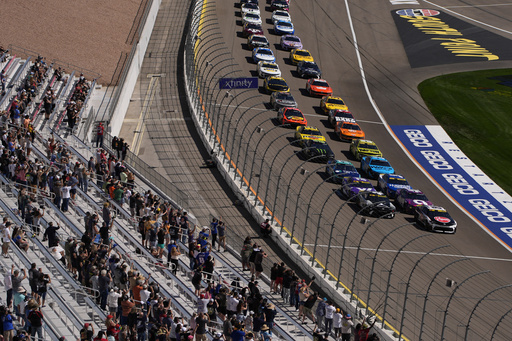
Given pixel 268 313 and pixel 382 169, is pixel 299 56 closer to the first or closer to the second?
pixel 382 169

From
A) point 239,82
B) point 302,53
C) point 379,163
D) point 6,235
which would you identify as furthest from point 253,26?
point 6,235

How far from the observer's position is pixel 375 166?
1900 inches

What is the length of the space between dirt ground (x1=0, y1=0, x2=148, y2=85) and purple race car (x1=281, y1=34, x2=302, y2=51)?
36.4ft

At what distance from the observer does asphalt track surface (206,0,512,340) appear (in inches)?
1342

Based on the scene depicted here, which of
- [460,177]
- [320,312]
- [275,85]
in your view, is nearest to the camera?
[320,312]

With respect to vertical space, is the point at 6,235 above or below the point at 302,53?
below

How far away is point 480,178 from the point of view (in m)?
51.3

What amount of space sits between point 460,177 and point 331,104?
32.9 ft

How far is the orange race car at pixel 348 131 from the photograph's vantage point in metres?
52.7

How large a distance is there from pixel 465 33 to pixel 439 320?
46.9 metres

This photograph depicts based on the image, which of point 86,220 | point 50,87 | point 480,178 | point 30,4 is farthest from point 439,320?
point 30,4

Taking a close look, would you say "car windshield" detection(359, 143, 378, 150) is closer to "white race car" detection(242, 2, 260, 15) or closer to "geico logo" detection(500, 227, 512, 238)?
"geico logo" detection(500, 227, 512, 238)

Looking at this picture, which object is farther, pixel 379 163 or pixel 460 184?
pixel 460 184

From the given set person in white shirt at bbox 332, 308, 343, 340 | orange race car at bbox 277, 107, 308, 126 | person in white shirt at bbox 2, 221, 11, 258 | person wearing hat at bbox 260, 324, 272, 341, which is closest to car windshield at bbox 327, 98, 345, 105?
orange race car at bbox 277, 107, 308, 126
